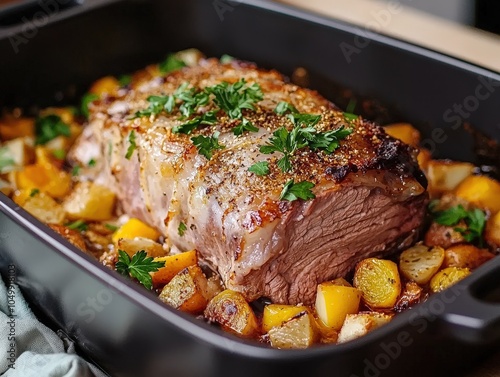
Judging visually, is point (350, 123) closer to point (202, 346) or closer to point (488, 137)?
point (488, 137)

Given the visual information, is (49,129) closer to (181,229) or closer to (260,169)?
(181,229)

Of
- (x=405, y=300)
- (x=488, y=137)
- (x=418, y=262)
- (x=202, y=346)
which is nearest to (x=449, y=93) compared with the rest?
(x=488, y=137)

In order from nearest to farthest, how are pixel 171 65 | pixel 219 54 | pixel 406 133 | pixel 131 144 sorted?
pixel 131 144 < pixel 406 133 < pixel 171 65 < pixel 219 54

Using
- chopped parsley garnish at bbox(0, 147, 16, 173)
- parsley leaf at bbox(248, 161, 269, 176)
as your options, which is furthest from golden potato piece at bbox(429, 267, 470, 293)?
chopped parsley garnish at bbox(0, 147, 16, 173)

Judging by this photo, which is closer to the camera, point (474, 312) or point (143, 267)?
point (474, 312)

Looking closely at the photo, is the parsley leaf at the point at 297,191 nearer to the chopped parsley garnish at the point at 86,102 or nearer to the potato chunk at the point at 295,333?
the potato chunk at the point at 295,333

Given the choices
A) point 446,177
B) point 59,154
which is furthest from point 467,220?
point 59,154
